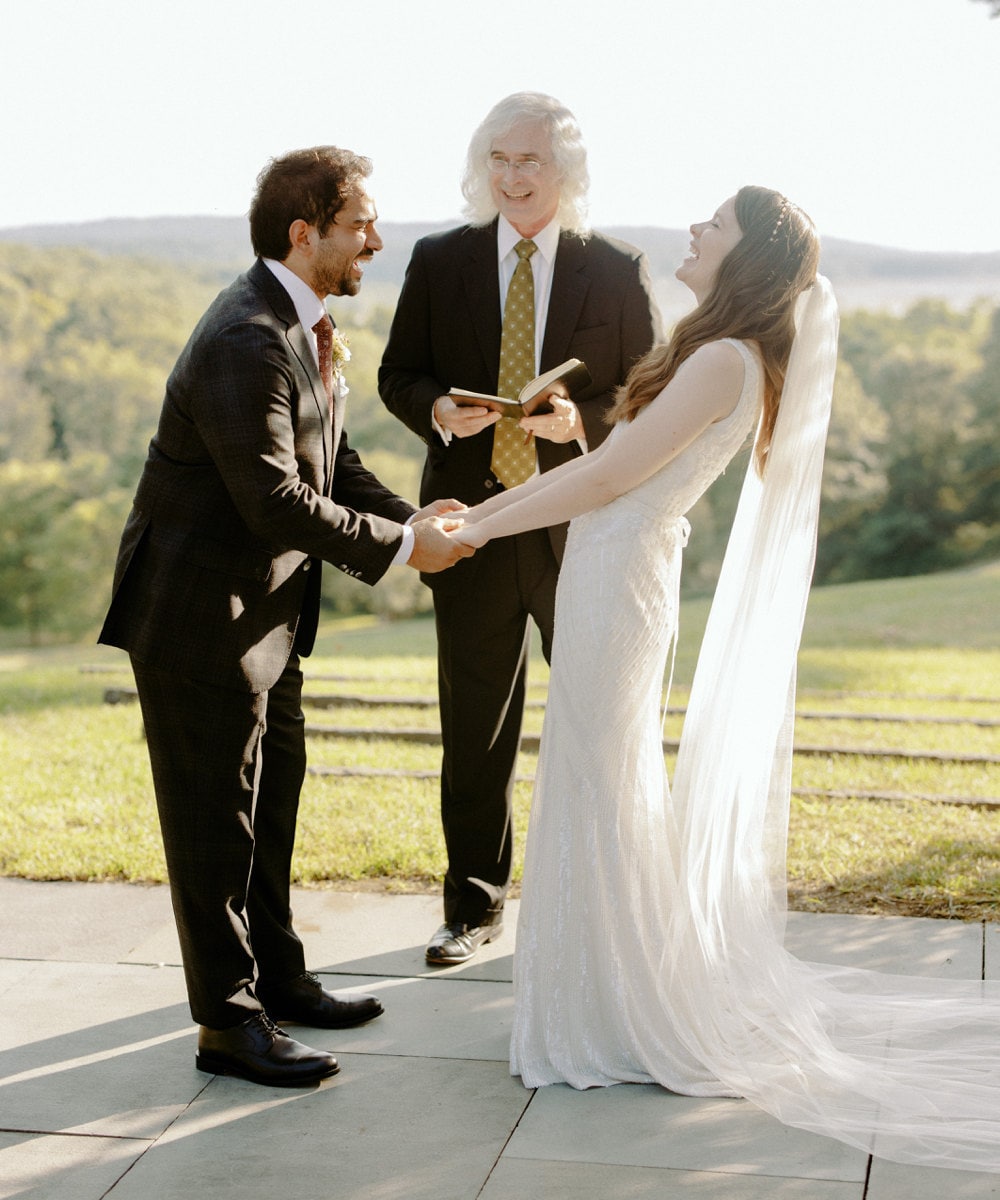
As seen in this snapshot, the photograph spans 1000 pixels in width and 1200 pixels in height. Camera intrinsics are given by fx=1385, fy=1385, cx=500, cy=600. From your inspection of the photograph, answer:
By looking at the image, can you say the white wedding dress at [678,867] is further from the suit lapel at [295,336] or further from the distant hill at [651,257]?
the distant hill at [651,257]

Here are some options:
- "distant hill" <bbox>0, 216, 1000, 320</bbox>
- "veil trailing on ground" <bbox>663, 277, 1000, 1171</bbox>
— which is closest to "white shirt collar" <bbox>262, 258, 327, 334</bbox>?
"veil trailing on ground" <bbox>663, 277, 1000, 1171</bbox>

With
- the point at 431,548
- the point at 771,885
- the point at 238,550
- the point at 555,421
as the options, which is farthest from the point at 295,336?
the point at 771,885

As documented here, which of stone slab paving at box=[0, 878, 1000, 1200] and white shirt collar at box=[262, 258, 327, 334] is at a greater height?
white shirt collar at box=[262, 258, 327, 334]

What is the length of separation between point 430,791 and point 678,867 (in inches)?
116

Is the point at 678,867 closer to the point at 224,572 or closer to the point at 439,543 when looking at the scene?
the point at 439,543

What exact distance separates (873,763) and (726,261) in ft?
13.8

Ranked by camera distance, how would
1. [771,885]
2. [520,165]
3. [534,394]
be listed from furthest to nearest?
[520,165] → [534,394] → [771,885]

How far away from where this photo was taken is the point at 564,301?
4.31 m

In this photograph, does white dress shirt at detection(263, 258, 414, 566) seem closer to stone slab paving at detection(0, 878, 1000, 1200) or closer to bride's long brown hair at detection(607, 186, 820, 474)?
bride's long brown hair at detection(607, 186, 820, 474)

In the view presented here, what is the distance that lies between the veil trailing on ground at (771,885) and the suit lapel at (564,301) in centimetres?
95

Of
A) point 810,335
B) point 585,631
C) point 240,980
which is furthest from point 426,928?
point 810,335

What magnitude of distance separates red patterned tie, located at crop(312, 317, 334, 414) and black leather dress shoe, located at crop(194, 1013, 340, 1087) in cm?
158

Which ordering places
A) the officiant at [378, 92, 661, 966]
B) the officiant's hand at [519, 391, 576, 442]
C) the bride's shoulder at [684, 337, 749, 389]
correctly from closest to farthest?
the bride's shoulder at [684, 337, 749, 389] < the officiant's hand at [519, 391, 576, 442] < the officiant at [378, 92, 661, 966]

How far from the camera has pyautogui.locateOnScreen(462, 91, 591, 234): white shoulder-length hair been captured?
4.13 metres
